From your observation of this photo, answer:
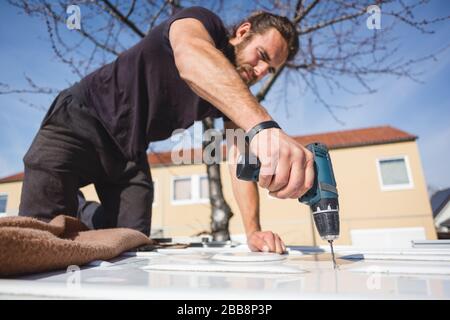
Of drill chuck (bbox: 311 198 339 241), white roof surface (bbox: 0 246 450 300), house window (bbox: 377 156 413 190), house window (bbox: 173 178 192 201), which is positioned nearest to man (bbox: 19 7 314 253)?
drill chuck (bbox: 311 198 339 241)

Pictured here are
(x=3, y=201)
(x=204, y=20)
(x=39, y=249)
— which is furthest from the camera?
(x=3, y=201)

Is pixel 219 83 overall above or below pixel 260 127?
above

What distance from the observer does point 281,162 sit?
2.83 ft

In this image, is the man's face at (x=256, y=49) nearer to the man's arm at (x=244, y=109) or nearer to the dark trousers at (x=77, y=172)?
the man's arm at (x=244, y=109)

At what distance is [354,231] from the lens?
1188cm

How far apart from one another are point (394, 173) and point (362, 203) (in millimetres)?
1950

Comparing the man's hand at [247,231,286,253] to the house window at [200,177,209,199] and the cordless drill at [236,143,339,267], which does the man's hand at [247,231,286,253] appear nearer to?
the cordless drill at [236,143,339,267]

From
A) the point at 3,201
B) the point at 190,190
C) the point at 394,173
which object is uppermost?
the point at 394,173

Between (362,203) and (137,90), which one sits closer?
(137,90)

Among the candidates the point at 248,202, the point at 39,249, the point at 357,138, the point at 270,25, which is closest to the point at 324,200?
the point at 39,249

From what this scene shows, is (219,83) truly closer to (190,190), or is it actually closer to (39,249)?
(39,249)

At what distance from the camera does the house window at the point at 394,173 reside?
1196 cm

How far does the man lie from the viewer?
1.33 m

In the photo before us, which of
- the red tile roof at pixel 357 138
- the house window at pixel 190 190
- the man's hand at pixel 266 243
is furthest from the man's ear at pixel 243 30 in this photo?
the house window at pixel 190 190
